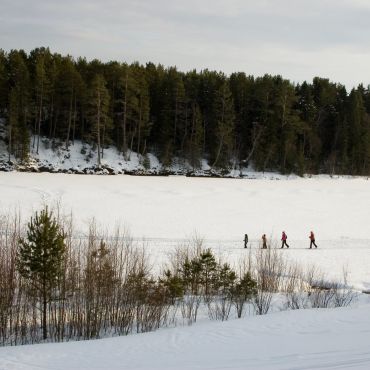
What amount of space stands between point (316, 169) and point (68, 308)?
56.0 meters

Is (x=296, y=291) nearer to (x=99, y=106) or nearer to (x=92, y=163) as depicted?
(x=92, y=163)

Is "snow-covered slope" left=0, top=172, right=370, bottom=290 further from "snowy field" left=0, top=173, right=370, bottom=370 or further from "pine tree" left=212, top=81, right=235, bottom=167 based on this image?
"pine tree" left=212, top=81, right=235, bottom=167

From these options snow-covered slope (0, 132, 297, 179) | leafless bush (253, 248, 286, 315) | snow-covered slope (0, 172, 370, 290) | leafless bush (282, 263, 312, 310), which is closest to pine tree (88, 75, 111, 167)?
snow-covered slope (0, 132, 297, 179)

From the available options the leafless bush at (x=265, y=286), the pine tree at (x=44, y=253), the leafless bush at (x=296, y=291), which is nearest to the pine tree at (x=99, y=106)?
the leafless bush at (x=265, y=286)

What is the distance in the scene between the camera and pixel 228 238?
28.7 metres

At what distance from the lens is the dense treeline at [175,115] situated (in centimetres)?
5434

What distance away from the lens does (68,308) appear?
46.8 feet

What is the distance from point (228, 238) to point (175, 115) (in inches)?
1433

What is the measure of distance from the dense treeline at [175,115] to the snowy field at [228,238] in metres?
7.96

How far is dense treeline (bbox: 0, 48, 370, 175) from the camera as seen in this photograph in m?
54.3

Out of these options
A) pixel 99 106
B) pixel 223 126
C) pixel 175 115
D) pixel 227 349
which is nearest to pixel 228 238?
pixel 227 349

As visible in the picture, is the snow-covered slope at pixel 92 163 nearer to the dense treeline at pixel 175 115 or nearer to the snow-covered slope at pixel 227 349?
the dense treeline at pixel 175 115

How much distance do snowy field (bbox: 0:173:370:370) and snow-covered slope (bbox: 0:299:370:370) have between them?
1.0 inches

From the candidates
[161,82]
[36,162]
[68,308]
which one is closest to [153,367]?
[68,308]
